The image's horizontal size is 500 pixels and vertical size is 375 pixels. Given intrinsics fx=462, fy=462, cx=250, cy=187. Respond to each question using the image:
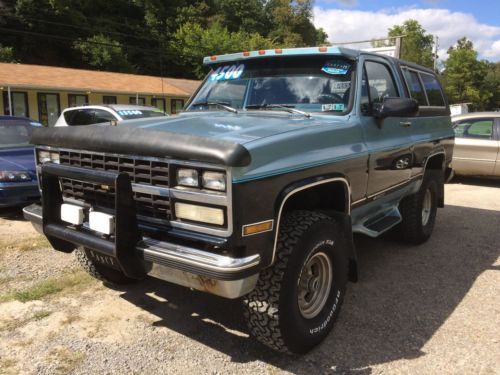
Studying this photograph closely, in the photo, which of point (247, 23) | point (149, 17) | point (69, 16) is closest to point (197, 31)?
point (149, 17)

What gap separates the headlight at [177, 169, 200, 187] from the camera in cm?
261

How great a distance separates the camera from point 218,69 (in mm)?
4574

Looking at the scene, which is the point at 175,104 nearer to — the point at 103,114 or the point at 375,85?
the point at 103,114

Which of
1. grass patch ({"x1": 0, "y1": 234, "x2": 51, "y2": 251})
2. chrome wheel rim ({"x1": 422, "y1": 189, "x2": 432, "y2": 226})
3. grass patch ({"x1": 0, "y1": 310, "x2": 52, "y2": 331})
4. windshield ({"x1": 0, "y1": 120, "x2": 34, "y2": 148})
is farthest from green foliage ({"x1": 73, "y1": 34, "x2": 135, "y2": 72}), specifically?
grass patch ({"x1": 0, "y1": 310, "x2": 52, "y2": 331})

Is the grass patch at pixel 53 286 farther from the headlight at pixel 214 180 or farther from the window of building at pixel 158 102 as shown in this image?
the window of building at pixel 158 102

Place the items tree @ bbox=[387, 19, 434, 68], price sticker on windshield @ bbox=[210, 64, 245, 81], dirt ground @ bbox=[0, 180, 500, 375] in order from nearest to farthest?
dirt ground @ bbox=[0, 180, 500, 375], price sticker on windshield @ bbox=[210, 64, 245, 81], tree @ bbox=[387, 19, 434, 68]

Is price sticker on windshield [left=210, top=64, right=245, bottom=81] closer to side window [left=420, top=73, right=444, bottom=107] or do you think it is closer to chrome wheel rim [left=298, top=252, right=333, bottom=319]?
chrome wheel rim [left=298, top=252, right=333, bottom=319]

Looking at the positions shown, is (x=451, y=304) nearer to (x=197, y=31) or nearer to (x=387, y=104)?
(x=387, y=104)

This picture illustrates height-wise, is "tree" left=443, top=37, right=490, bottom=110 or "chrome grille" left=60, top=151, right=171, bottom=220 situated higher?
"tree" left=443, top=37, right=490, bottom=110

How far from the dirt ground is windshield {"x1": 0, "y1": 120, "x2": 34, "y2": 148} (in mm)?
3195

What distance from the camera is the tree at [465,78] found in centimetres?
6569

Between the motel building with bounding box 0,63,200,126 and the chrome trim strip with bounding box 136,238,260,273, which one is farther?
the motel building with bounding box 0,63,200,126

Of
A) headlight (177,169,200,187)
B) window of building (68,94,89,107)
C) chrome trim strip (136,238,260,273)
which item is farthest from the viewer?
window of building (68,94,89,107)

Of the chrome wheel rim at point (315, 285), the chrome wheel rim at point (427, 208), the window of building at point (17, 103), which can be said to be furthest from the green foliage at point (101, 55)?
the chrome wheel rim at point (315, 285)
